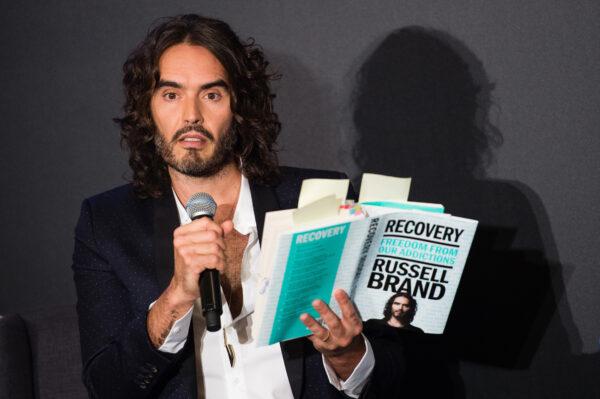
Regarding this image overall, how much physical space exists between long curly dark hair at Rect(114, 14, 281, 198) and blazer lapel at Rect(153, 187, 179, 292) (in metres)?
0.04

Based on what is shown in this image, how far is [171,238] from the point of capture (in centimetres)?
165

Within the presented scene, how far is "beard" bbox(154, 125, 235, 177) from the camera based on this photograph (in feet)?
5.50

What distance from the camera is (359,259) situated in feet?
4.11

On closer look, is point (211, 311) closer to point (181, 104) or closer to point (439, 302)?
point (439, 302)

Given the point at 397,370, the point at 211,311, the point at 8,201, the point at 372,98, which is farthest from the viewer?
the point at 8,201

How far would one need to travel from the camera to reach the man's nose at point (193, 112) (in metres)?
1.67

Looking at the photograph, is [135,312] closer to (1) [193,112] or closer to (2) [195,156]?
(2) [195,156]

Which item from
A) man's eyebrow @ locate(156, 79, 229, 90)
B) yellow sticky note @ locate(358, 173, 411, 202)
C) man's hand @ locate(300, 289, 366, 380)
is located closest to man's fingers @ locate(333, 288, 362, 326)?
man's hand @ locate(300, 289, 366, 380)

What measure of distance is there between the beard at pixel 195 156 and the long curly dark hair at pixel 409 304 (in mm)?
641

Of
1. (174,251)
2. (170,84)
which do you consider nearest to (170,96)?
(170,84)

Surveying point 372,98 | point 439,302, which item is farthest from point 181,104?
point 439,302

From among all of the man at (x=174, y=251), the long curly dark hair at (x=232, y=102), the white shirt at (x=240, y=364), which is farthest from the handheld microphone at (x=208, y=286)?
the long curly dark hair at (x=232, y=102)

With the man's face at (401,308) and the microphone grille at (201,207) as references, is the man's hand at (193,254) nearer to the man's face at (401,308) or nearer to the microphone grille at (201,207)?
the microphone grille at (201,207)

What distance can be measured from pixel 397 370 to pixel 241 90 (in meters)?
0.88
